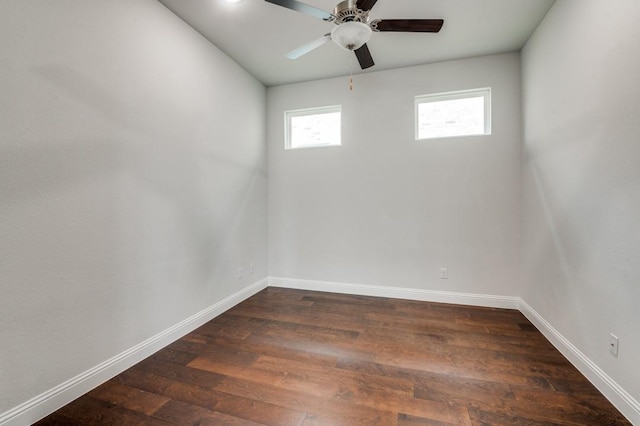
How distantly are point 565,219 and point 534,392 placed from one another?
1.31 meters

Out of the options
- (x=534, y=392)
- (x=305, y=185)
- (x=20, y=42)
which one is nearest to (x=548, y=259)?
(x=534, y=392)

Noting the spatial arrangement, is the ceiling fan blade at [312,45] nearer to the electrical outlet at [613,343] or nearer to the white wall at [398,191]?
the white wall at [398,191]

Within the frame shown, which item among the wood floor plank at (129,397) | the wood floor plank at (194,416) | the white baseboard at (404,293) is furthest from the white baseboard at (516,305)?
the wood floor plank at (129,397)

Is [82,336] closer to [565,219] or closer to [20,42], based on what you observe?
[20,42]

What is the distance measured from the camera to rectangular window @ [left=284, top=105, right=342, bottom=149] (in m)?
3.76

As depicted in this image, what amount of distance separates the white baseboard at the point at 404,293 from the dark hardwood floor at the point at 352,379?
33 cm

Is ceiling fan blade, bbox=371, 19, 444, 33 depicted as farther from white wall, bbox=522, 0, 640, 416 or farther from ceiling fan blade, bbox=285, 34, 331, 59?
white wall, bbox=522, 0, 640, 416

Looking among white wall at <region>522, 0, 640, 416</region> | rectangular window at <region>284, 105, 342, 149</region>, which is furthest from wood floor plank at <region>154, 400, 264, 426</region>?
rectangular window at <region>284, 105, 342, 149</region>

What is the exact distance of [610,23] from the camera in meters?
1.71

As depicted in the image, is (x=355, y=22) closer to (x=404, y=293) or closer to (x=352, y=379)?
(x=352, y=379)

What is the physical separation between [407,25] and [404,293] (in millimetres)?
2792

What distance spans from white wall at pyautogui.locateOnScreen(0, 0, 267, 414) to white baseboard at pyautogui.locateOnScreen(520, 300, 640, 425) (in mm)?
3112

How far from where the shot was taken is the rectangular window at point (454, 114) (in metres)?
3.23

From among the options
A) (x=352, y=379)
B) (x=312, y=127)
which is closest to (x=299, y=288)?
(x=352, y=379)
